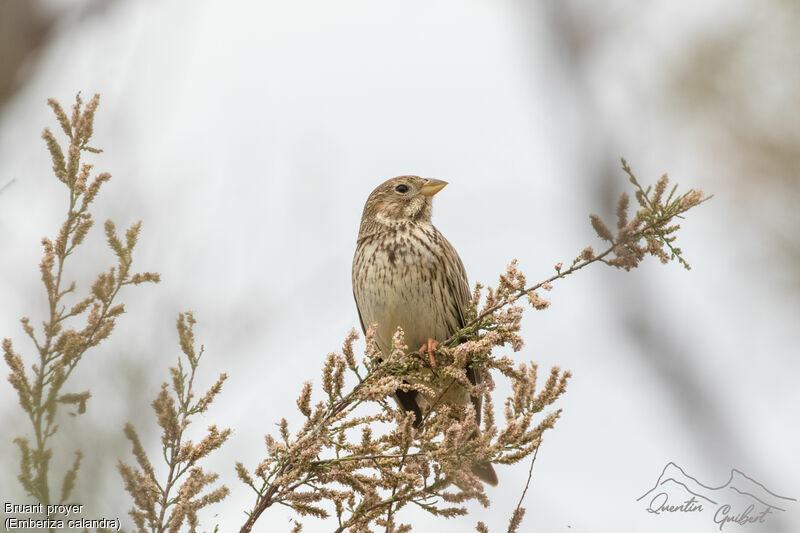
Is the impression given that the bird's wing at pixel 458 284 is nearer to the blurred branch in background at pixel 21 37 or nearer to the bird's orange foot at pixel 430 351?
the bird's orange foot at pixel 430 351

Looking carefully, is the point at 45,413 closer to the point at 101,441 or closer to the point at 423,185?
the point at 101,441

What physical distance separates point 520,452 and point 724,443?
0.98 m

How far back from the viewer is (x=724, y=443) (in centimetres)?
325

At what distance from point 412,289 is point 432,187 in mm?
1128

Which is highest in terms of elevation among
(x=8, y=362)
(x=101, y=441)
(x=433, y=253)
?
(x=433, y=253)

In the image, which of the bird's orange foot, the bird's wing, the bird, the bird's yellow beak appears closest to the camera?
the bird's orange foot

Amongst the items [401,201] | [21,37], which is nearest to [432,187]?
[401,201]

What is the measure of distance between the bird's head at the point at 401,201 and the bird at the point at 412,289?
154 millimetres

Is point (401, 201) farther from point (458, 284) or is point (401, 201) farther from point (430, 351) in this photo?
point (430, 351)

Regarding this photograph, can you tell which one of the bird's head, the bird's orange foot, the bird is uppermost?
the bird's head

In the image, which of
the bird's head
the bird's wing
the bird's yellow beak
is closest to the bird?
the bird's wing

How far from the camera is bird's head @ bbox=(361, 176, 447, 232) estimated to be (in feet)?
21.3

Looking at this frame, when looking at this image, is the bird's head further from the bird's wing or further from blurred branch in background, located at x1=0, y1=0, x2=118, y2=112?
blurred branch in background, located at x1=0, y1=0, x2=118, y2=112

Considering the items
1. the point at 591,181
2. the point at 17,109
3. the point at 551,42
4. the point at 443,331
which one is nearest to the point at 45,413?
the point at 17,109
